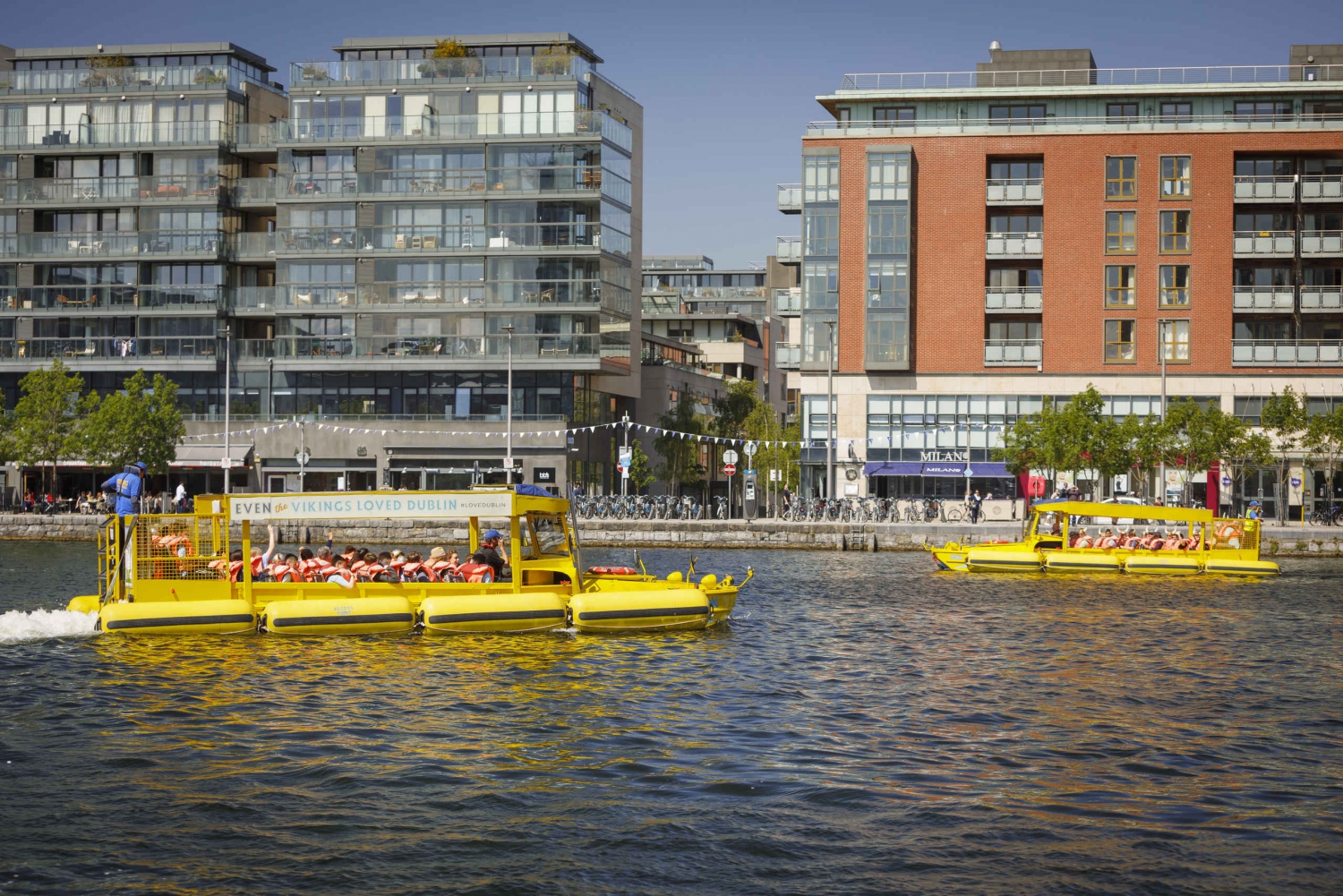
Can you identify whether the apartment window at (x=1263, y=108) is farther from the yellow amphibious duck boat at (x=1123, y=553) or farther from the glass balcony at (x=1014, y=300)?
the yellow amphibious duck boat at (x=1123, y=553)

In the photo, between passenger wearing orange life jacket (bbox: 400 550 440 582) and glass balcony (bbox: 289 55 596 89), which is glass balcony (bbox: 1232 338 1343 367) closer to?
glass balcony (bbox: 289 55 596 89)

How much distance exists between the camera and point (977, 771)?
16.8 metres

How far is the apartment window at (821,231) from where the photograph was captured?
78250 mm

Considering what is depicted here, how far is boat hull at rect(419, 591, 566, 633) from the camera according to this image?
2703 cm

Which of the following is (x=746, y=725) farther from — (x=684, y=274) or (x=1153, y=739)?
(x=684, y=274)

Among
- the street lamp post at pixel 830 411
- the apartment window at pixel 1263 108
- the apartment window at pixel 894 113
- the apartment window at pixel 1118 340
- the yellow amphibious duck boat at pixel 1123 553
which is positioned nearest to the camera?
the yellow amphibious duck boat at pixel 1123 553

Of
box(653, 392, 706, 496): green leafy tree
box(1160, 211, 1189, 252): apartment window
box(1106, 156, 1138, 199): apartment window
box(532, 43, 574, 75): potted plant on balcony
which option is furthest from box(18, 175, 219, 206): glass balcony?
box(1160, 211, 1189, 252): apartment window

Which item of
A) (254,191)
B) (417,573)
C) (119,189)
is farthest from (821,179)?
(417,573)

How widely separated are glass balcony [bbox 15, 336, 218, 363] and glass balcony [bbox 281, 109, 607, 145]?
13106mm

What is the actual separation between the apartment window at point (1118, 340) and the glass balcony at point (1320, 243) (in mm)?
9924

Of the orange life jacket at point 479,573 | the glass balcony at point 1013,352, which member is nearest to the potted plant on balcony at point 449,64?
the glass balcony at point 1013,352

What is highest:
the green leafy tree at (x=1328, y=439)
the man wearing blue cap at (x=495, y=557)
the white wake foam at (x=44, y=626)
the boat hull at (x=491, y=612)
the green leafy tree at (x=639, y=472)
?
the green leafy tree at (x=1328, y=439)

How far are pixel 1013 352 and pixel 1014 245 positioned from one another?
584 centimetres

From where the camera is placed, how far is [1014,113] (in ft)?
258
